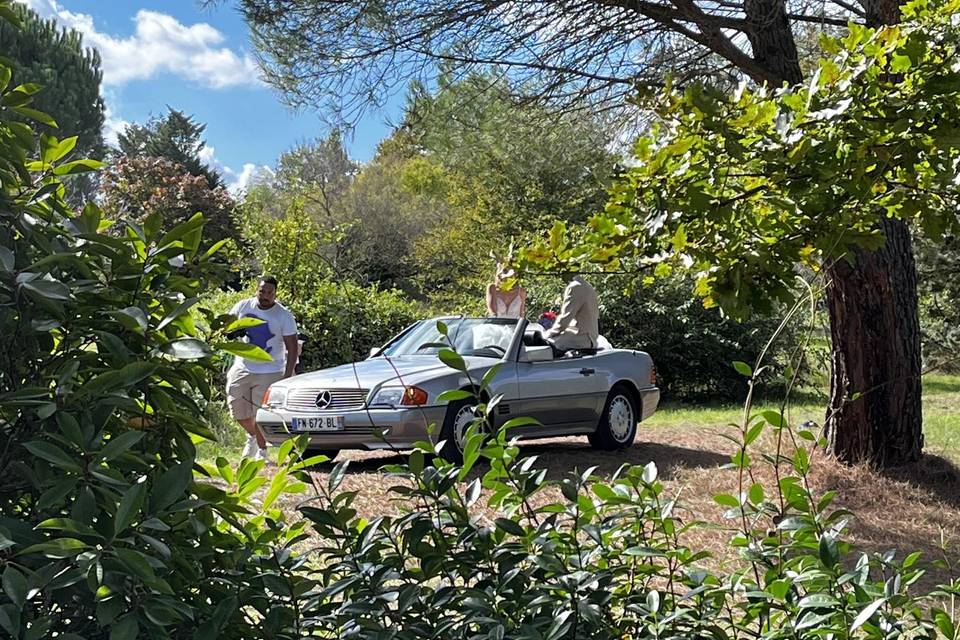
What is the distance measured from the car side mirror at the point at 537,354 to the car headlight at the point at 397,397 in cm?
135

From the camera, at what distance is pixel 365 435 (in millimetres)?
8492

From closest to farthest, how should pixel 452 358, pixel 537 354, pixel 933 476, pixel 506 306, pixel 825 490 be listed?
1. pixel 452 358
2. pixel 825 490
3. pixel 933 476
4. pixel 537 354
5. pixel 506 306

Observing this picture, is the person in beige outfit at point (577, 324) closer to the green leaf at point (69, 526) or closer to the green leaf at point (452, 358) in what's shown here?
the green leaf at point (452, 358)

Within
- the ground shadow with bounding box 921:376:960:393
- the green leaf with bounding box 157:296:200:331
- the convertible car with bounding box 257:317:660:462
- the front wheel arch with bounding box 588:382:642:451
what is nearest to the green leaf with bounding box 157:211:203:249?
the green leaf with bounding box 157:296:200:331

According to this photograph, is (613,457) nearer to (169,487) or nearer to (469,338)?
(469,338)

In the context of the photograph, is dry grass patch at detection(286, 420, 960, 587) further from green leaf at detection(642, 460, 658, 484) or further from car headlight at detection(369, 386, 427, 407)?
green leaf at detection(642, 460, 658, 484)

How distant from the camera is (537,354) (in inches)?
372

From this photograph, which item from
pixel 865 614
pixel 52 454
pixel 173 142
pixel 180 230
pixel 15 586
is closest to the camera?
pixel 15 586

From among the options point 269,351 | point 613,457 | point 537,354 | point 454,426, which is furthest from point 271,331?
point 613,457

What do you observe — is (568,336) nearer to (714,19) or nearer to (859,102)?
(714,19)

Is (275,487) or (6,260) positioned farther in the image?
(275,487)

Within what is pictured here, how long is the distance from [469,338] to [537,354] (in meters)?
0.93

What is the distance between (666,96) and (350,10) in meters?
5.32

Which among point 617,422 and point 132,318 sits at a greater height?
point 132,318
